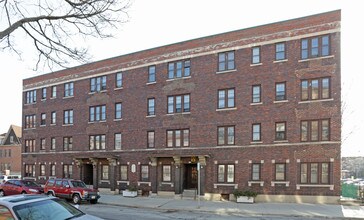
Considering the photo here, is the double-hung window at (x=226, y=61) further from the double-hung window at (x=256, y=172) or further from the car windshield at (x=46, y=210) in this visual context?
the car windshield at (x=46, y=210)

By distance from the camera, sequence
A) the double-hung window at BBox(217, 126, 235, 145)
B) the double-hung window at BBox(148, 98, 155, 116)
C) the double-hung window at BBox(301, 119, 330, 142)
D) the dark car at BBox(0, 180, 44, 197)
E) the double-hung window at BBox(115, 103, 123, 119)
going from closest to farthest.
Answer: the double-hung window at BBox(301, 119, 330, 142), the dark car at BBox(0, 180, 44, 197), the double-hung window at BBox(217, 126, 235, 145), the double-hung window at BBox(148, 98, 155, 116), the double-hung window at BBox(115, 103, 123, 119)

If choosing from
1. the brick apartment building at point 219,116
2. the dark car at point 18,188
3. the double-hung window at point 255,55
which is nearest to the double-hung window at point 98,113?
the brick apartment building at point 219,116

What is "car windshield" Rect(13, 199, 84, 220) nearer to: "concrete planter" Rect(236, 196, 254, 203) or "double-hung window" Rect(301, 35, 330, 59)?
"concrete planter" Rect(236, 196, 254, 203)

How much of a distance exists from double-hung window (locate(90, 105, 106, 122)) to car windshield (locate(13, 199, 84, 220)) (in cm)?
2762

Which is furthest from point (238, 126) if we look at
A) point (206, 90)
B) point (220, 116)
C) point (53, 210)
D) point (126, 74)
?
point (53, 210)

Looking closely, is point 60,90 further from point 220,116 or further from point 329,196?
point 329,196

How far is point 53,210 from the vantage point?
7.07 metres

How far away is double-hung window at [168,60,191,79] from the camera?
29.4 m

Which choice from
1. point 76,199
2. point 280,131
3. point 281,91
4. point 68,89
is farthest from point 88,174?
point 281,91

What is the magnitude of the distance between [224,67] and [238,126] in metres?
4.86

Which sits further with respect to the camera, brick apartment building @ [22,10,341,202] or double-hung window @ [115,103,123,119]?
double-hung window @ [115,103,123,119]

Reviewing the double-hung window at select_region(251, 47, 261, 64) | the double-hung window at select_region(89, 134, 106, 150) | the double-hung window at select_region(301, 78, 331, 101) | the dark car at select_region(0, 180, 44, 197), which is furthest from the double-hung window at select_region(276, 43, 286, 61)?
the dark car at select_region(0, 180, 44, 197)

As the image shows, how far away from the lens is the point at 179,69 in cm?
2984

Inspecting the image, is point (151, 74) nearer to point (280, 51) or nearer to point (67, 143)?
point (280, 51)
